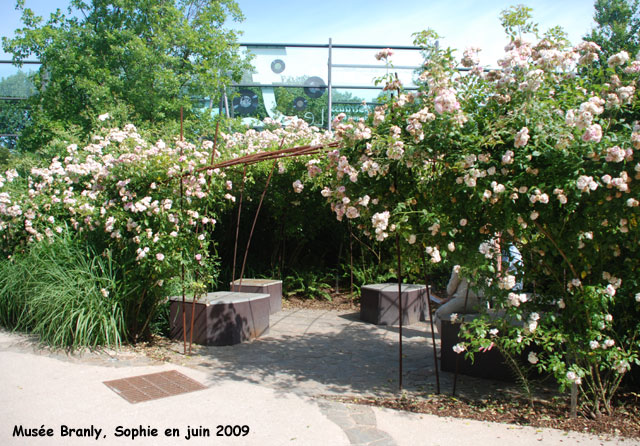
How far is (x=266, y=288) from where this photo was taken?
331 inches

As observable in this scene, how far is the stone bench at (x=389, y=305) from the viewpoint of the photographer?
7773mm

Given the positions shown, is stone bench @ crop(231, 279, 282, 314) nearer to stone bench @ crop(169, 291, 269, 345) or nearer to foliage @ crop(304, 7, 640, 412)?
stone bench @ crop(169, 291, 269, 345)

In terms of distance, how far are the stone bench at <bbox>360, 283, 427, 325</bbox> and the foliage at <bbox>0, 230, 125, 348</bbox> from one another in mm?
3760

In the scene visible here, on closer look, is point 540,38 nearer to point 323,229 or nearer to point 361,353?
point 361,353

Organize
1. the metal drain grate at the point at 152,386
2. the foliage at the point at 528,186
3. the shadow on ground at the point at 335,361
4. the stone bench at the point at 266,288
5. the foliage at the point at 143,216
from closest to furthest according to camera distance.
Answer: the foliage at the point at 528,186 → the metal drain grate at the point at 152,386 → the shadow on ground at the point at 335,361 → the foliage at the point at 143,216 → the stone bench at the point at 266,288

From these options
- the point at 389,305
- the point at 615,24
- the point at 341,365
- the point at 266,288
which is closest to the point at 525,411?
the point at 341,365

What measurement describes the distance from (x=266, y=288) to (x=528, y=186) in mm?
5535

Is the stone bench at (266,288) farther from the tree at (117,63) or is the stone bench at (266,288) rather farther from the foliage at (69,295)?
the tree at (117,63)

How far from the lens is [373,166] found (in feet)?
13.4

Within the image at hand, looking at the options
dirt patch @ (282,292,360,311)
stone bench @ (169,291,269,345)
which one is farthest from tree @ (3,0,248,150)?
stone bench @ (169,291,269,345)

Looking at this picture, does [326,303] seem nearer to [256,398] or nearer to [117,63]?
[256,398]

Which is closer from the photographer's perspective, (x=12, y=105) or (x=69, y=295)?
(x=69, y=295)

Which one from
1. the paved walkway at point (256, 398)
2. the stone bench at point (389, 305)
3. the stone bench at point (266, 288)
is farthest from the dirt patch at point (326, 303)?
the paved walkway at point (256, 398)

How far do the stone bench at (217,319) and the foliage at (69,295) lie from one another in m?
0.71
